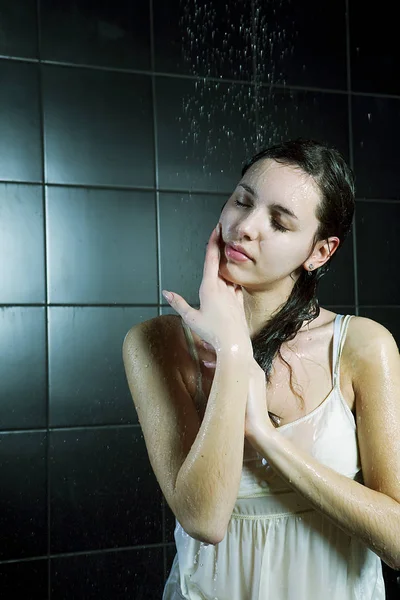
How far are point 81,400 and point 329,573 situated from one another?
109 cm

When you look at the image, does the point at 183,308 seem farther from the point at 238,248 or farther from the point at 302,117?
the point at 302,117

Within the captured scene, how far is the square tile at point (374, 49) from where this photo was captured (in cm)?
263

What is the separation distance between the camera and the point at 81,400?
2141 millimetres

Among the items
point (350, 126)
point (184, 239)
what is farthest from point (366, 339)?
point (350, 126)

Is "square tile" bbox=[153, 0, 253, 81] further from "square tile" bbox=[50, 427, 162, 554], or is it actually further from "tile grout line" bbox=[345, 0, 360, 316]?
"square tile" bbox=[50, 427, 162, 554]

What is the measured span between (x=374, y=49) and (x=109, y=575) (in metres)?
1.89

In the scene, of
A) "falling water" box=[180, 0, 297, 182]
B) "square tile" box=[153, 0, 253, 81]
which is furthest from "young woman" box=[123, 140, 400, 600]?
A: "square tile" box=[153, 0, 253, 81]

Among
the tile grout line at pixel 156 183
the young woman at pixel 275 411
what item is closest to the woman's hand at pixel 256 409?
the young woman at pixel 275 411

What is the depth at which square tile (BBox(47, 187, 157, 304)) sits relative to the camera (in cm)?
212

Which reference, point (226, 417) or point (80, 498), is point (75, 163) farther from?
point (226, 417)

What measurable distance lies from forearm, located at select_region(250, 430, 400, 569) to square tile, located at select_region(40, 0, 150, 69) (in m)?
1.49

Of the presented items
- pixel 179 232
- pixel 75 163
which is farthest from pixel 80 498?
pixel 75 163

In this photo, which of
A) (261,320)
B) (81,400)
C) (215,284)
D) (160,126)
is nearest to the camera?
(215,284)

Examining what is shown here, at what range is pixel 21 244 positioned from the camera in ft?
6.91
